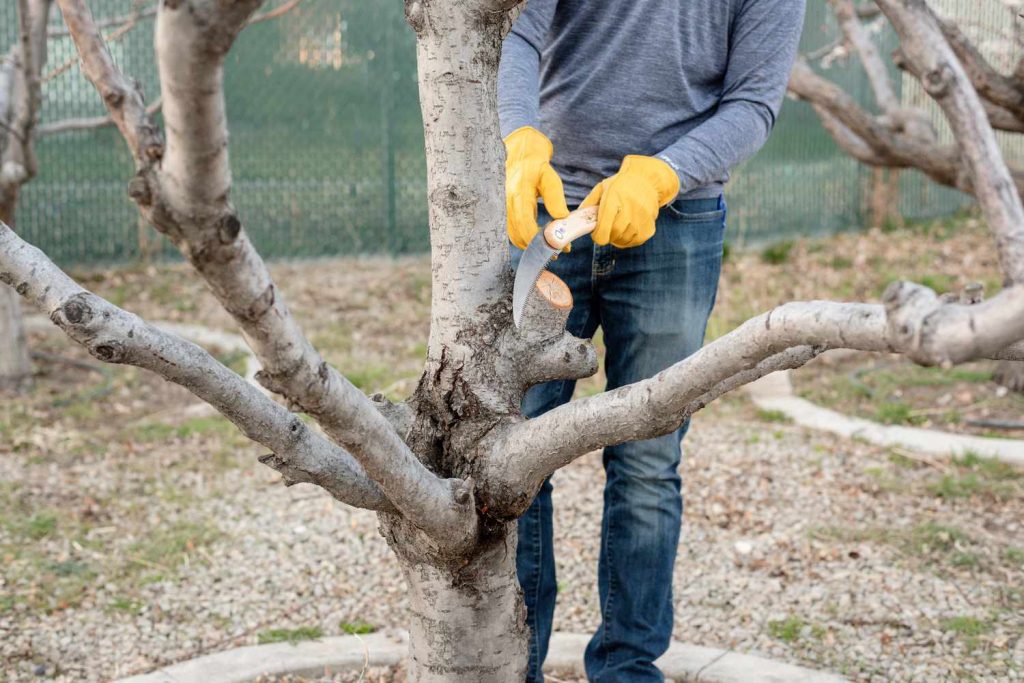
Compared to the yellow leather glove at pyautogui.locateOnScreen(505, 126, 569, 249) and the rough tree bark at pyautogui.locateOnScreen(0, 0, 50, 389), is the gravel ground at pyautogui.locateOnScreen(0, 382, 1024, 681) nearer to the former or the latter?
the rough tree bark at pyautogui.locateOnScreen(0, 0, 50, 389)

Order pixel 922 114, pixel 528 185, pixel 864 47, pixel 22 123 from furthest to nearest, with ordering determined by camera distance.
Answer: pixel 922 114, pixel 864 47, pixel 22 123, pixel 528 185

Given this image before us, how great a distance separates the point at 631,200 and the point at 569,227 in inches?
5.2

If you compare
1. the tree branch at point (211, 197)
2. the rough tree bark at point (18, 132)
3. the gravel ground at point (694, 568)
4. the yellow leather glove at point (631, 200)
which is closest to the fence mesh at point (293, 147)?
the rough tree bark at point (18, 132)

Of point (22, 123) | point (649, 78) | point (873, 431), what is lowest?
point (873, 431)

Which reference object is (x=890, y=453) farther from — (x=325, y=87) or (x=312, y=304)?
(x=325, y=87)

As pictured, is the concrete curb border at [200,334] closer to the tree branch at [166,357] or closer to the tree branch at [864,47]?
the tree branch at [864,47]

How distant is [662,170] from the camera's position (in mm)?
2113

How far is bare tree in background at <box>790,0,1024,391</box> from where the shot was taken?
128 inches

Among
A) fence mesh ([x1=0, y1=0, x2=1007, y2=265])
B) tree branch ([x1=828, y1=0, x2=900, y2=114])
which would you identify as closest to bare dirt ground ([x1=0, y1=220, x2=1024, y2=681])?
tree branch ([x1=828, y1=0, x2=900, y2=114])

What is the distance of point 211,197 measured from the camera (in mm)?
1116

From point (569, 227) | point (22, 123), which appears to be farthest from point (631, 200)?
point (22, 123)

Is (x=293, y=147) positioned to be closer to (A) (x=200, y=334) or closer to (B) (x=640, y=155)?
(A) (x=200, y=334)

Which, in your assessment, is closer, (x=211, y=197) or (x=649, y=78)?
(x=211, y=197)

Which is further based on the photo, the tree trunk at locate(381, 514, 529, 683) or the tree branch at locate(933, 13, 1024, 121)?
the tree branch at locate(933, 13, 1024, 121)
